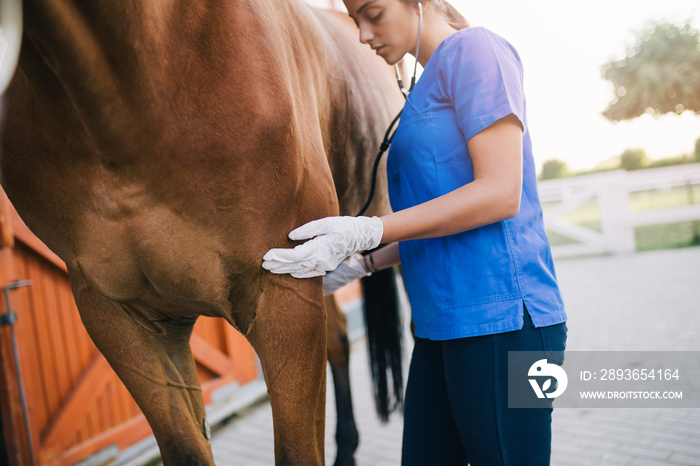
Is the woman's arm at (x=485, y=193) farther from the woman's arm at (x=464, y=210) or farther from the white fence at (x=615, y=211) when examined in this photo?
the white fence at (x=615, y=211)

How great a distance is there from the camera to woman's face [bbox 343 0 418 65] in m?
1.37

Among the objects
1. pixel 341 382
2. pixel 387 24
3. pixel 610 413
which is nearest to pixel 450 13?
pixel 387 24

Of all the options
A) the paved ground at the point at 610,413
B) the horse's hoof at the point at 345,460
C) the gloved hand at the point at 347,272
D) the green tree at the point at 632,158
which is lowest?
the paved ground at the point at 610,413

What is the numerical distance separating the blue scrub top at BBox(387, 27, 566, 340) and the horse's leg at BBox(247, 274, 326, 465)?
0.33 m

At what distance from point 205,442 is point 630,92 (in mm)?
14163

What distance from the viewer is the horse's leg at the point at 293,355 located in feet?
3.93

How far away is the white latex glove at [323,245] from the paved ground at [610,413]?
199 centimetres

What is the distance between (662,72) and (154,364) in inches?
559

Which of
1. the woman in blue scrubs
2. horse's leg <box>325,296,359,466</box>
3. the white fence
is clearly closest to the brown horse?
the woman in blue scrubs

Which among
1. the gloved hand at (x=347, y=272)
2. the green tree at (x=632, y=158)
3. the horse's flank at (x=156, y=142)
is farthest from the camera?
the green tree at (x=632, y=158)


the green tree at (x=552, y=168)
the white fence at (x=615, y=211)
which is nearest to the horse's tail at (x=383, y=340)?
the white fence at (x=615, y=211)

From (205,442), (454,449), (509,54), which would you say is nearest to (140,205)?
(205,442)

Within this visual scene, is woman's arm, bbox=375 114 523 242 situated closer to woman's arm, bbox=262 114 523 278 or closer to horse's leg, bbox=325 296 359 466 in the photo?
woman's arm, bbox=262 114 523 278

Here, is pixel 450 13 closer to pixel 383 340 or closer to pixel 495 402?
pixel 495 402
